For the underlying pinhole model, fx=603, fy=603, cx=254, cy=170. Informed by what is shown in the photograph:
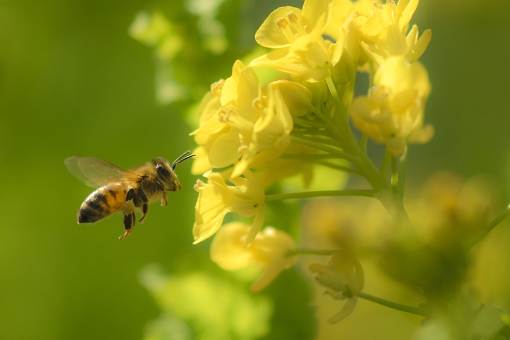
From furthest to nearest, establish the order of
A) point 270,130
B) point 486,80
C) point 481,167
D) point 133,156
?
point 133,156, point 486,80, point 481,167, point 270,130

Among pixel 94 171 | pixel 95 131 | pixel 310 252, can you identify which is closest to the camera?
pixel 310 252

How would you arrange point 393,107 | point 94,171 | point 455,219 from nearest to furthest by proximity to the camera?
point 455,219 < point 393,107 < point 94,171

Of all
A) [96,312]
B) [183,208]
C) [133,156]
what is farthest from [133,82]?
[96,312]

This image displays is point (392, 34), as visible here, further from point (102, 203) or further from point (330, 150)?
point (102, 203)

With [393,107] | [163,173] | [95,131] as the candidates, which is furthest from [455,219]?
[95,131]

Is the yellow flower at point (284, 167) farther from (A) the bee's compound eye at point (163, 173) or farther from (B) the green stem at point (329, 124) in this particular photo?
(A) the bee's compound eye at point (163, 173)

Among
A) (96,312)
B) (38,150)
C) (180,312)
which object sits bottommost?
(96,312)

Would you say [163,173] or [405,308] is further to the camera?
[163,173]

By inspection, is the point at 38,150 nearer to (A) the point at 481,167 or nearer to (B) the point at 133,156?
(B) the point at 133,156
